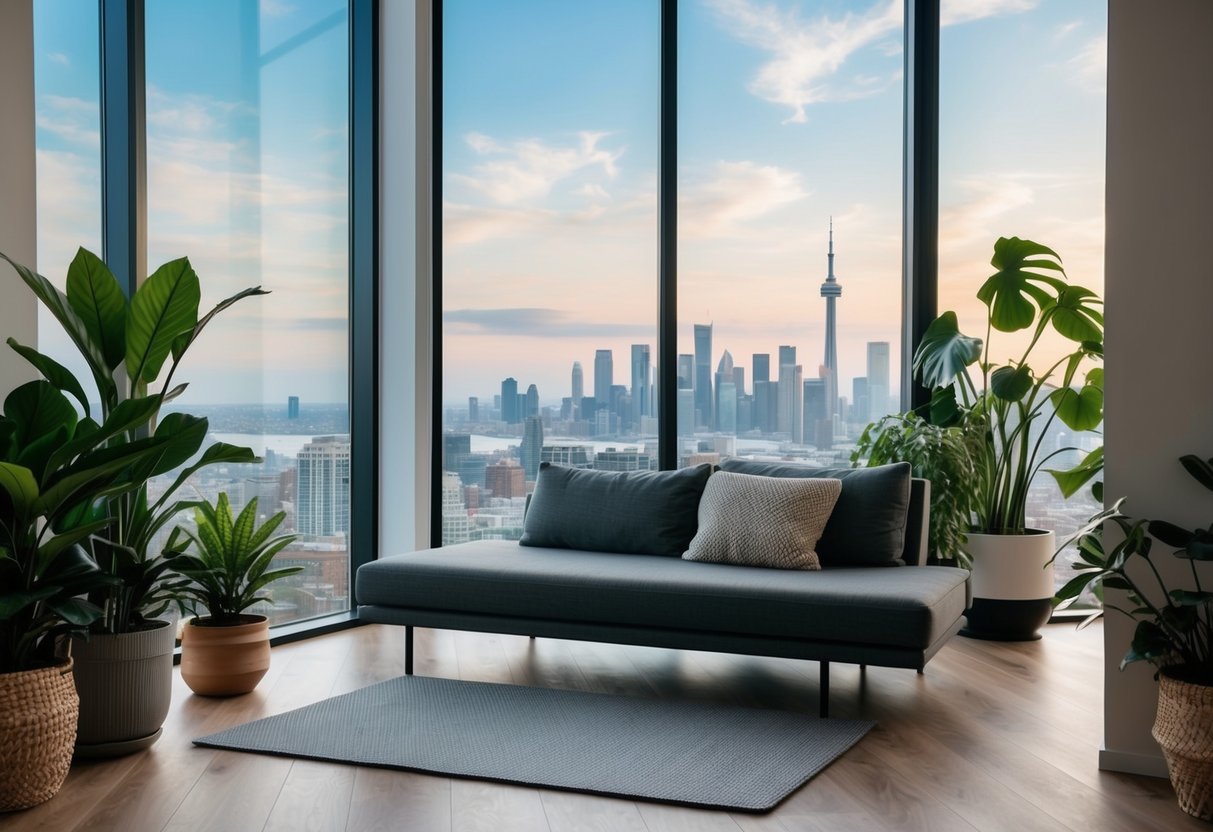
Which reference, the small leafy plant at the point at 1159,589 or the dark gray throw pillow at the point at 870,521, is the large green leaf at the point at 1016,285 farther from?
the small leafy plant at the point at 1159,589

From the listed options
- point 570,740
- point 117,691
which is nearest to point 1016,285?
point 570,740

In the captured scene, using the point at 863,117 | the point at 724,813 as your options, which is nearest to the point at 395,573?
the point at 724,813

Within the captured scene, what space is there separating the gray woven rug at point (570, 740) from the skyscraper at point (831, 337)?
2.08 metres

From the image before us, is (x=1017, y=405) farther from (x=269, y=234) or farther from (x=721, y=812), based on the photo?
(x=269, y=234)

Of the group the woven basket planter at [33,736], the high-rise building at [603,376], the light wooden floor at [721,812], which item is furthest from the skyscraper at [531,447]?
the woven basket planter at [33,736]

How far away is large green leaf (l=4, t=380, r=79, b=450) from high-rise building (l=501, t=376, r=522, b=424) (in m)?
2.53

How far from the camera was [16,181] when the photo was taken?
11.0 ft

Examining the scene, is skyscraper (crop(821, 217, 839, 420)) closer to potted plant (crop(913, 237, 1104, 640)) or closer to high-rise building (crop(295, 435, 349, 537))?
potted plant (crop(913, 237, 1104, 640))

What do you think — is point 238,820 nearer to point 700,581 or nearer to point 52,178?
point 700,581

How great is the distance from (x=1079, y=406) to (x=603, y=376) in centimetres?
213

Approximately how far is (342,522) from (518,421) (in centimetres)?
95

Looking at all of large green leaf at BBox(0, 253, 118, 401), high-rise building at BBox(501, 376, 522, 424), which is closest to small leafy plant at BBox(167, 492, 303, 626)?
large green leaf at BBox(0, 253, 118, 401)

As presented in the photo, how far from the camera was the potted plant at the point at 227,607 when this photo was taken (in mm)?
3705

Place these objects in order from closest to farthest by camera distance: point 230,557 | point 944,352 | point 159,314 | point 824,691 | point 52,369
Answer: point 52,369, point 159,314, point 824,691, point 230,557, point 944,352
